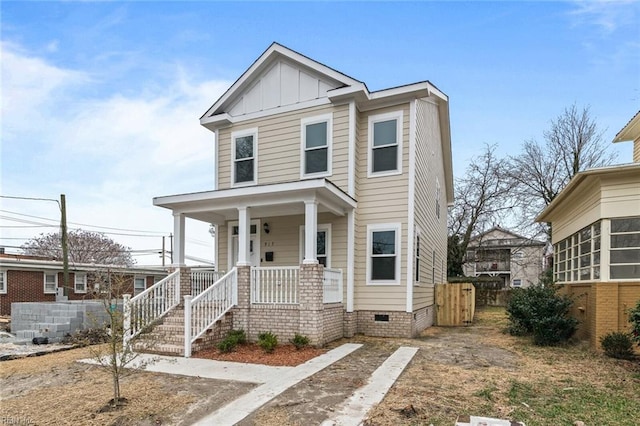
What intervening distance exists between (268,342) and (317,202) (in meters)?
3.26

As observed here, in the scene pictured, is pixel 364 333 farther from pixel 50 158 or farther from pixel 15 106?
pixel 50 158

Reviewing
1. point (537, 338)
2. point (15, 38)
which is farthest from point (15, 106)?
point (537, 338)

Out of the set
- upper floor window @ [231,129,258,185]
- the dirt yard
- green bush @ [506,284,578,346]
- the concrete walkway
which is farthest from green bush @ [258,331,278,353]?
green bush @ [506,284,578,346]

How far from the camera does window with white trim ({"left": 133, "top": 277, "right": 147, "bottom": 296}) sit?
23.9 m

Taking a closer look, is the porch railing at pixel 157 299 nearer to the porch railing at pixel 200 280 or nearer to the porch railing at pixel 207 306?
the porch railing at pixel 200 280

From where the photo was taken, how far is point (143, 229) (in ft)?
158

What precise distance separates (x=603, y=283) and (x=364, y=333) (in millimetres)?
5622

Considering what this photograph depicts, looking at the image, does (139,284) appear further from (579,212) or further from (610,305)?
(610,305)

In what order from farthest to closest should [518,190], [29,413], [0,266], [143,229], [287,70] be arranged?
1. [143,229]
2. [518,190]
3. [0,266]
4. [287,70]
5. [29,413]

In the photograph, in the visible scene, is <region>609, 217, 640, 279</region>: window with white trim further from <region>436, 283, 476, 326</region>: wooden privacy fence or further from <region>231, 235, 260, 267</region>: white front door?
<region>231, 235, 260, 267</region>: white front door

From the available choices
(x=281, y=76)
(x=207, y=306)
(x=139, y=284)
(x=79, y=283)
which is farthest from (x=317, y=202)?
(x=139, y=284)

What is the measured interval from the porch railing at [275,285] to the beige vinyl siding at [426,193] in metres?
3.43

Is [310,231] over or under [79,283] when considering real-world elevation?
over

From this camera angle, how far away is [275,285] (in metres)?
9.60
